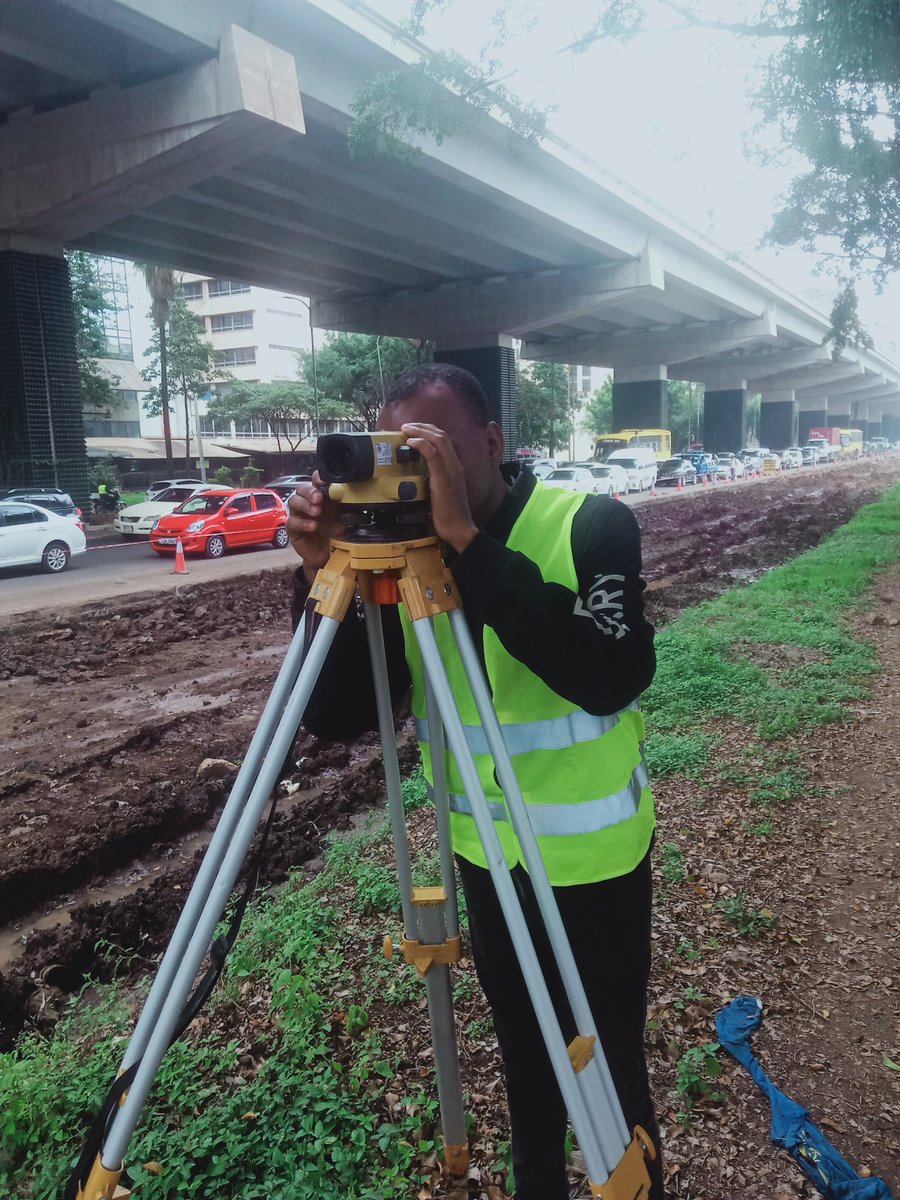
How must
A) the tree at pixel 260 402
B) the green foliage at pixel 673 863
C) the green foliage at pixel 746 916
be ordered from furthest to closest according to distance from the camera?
the tree at pixel 260 402
the green foliage at pixel 673 863
the green foliage at pixel 746 916

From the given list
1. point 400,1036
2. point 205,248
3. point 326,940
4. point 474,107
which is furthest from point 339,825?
point 205,248

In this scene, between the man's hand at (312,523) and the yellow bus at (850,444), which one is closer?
the man's hand at (312,523)

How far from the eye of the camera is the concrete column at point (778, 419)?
65.4m

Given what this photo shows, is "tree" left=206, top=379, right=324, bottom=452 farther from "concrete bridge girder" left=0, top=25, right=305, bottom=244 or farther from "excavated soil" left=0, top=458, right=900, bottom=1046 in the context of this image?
"excavated soil" left=0, top=458, right=900, bottom=1046

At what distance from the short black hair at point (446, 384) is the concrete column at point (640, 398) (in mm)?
44614

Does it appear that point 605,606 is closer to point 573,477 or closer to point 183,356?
point 573,477

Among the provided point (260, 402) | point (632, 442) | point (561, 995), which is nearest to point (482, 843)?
point (561, 995)

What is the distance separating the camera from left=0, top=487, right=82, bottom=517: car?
17.7 metres

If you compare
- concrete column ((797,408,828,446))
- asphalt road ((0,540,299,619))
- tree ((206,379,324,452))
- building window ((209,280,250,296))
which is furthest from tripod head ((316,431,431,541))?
concrete column ((797,408,828,446))

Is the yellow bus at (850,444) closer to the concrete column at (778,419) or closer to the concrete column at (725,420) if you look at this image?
the concrete column at (778,419)

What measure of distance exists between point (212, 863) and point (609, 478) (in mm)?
28808

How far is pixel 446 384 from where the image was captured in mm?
1605

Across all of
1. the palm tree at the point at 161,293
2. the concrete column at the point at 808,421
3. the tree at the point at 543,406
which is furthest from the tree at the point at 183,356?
the concrete column at the point at 808,421

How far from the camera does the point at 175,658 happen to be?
8836 mm
